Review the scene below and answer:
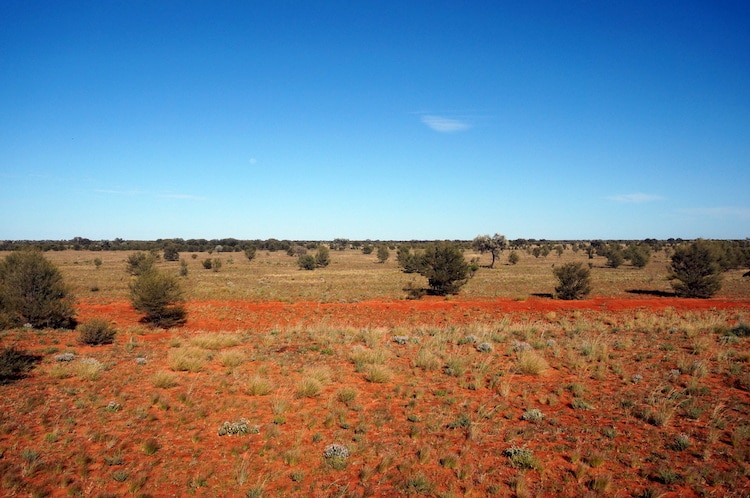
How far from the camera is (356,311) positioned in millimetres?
24422

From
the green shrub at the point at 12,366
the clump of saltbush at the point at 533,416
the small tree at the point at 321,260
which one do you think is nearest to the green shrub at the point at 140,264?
the small tree at the point at 321,260

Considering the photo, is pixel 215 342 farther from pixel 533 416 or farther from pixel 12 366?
pixel 533 416

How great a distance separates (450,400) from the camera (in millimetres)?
9125

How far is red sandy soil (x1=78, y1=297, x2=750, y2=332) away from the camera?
69.9ft

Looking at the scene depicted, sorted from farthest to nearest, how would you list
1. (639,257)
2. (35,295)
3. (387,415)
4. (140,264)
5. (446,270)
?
1. (639,257)
2. (140,264)
3. (446,270)
4. (35,295)
5. (387,415)

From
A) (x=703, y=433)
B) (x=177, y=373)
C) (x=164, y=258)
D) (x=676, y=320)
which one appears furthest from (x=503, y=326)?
(x=164, y=258)

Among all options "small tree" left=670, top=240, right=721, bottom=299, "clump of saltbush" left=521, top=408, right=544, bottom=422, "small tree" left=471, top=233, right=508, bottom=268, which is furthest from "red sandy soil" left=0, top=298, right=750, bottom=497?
"small tree" left=471, top=233, right=508, bottom=268

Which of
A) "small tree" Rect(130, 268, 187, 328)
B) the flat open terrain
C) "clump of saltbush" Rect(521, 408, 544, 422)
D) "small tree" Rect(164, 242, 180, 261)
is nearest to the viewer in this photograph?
the flat open terrain

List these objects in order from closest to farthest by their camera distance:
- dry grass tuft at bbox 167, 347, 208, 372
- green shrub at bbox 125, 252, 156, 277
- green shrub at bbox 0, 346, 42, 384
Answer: green shrub at bbox 0, 346, 42, 384
dry grass tuft at bbox 167, 347, 208, 372
green shrub at bbox 125, 252, 156, 277

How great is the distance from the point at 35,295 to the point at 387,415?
19.7 metres

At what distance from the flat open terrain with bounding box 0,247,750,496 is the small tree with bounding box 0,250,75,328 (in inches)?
102

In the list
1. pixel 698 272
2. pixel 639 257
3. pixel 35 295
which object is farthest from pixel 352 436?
pixel 639 257

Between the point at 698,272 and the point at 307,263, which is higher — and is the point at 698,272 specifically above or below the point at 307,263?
above

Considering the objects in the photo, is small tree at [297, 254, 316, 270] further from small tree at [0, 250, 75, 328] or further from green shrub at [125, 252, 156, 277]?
small tree at [0, 250, 75, 328]
